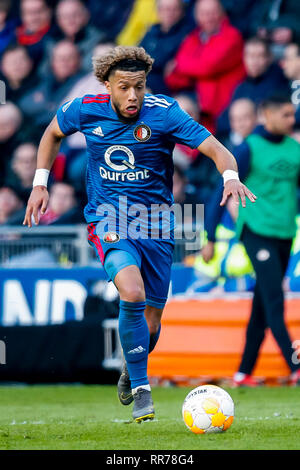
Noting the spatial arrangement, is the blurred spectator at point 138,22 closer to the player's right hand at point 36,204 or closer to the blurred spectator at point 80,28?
the blurred spectator at point 80,28

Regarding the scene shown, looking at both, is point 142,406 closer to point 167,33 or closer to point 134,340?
point 134,340

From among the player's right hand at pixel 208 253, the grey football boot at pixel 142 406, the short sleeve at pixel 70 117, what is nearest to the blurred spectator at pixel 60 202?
the player's right hand at pixel 208 253

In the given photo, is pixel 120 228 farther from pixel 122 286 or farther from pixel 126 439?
pixel 126 439

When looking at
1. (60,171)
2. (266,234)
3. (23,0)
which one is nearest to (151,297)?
(266,234)

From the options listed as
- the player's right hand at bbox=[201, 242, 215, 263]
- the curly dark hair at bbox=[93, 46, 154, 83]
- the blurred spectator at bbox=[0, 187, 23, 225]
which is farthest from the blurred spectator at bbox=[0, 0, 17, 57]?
the curly dark hair at bbox=[93, 46, 154, 83]

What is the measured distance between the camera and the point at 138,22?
13906 mm

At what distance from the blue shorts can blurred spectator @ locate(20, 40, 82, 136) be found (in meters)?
7.36

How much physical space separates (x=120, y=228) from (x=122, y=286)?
56 centimetres

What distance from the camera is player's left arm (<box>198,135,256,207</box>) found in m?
5.67

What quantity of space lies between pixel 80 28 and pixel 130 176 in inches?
314

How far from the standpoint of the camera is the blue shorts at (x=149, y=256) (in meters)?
6.30

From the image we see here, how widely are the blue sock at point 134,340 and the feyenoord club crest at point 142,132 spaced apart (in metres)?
1.09

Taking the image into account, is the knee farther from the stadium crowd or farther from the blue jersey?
the stadium crowd

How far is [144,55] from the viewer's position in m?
6.38
